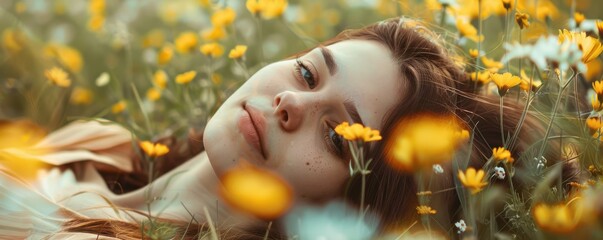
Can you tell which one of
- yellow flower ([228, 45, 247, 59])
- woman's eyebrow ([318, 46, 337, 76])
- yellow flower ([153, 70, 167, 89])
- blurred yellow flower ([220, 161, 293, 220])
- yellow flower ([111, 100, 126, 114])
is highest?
woman's eyebrow ([318, 46, 337, 76])

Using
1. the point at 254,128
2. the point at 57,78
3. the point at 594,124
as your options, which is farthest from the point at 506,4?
the point at 57,78

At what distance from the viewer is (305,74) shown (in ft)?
4.70

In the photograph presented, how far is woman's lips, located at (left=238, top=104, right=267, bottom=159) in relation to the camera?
53.2 inches

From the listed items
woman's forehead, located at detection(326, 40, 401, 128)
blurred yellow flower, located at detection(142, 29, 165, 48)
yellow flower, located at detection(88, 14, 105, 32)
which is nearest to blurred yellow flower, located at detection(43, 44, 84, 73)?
yellow flower, located at detection(88, 14, 105, 32)

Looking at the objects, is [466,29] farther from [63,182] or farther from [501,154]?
[63,182]

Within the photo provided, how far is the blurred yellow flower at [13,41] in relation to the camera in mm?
2320

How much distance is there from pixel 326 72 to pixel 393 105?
0.13 metres

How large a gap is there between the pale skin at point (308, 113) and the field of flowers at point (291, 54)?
0.13 feet

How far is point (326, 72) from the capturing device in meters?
1.39

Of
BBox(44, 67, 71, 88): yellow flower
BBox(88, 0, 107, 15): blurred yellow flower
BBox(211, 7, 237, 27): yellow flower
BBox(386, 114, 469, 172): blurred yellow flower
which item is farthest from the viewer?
BBox(88, 0, 107, 15): blurred yellow flower

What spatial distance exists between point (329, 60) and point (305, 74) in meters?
0.06

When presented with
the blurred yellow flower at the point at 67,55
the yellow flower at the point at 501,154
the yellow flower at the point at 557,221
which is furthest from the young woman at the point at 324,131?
the blurred yellow flower at the point at 67,55

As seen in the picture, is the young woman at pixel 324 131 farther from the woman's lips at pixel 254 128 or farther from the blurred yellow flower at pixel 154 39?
the blurred yellow flower at pixel 154 39

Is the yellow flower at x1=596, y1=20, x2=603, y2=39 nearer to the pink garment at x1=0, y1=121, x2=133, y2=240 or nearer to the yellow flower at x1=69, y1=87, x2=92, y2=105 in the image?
the pink garment at x1=0, y1=121, x2=133, y2=240
